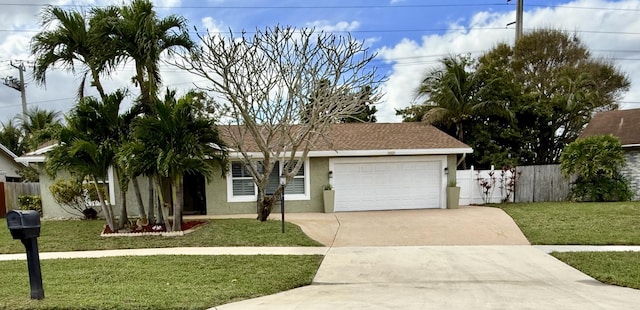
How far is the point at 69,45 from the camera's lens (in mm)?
10414

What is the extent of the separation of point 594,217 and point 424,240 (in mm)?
5664

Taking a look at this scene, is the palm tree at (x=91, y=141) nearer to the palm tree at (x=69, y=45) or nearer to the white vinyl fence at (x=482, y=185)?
the palm tree at (x=69, y=45)

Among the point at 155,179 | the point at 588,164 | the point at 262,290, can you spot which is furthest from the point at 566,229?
the point at 155,179

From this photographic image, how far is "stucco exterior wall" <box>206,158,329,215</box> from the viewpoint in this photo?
13.8 meters

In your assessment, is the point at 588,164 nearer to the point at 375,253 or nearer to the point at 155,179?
the point at 375,253

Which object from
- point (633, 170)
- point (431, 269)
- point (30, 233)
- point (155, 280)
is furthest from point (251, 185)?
point (633, 170)

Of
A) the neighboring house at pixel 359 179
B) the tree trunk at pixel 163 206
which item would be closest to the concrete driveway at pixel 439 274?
the neighboring house at pixel 359 179

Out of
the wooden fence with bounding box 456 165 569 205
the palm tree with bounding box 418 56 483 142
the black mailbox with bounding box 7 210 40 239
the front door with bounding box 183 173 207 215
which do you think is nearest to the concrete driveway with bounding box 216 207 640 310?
the black mailbox with bounding box 7 210 40 239

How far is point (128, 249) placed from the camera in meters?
8.94

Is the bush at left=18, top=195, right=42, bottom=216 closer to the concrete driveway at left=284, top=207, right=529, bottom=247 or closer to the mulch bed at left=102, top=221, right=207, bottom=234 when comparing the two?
the mulch bed at left=102, top=221, right=207, bottom=234

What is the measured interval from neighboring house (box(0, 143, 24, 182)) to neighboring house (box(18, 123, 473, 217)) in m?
9.92

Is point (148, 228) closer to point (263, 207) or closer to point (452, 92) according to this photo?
point (263, 207)

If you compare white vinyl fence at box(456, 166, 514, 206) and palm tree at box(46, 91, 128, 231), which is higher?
palm tree at box(46, 91, 128, 231)

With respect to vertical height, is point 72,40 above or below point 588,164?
above
